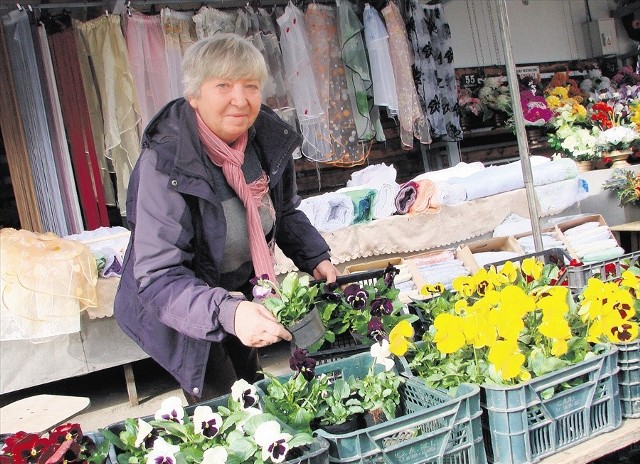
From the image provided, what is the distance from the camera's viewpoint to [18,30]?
4.06 m

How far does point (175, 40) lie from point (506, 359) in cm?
386

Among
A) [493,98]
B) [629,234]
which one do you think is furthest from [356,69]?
[629,234]

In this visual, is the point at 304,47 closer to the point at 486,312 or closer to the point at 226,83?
the point at 226,83

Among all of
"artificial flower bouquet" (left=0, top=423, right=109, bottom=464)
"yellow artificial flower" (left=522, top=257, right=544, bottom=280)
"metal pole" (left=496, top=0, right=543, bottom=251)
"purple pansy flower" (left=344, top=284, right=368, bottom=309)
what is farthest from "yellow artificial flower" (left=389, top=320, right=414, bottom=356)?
"metal pole" (left=496, top=0, right=543, bottom=251)

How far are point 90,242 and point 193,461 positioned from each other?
2643 millimetres

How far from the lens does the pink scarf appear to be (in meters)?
1.77

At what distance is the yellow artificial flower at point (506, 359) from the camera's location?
4.24 ft

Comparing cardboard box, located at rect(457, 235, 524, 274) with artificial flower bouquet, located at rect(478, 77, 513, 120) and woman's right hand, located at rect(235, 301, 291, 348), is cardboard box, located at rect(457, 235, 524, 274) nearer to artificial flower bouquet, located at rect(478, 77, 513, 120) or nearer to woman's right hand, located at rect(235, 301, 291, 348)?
artificial flower bouquet, located at rect(478, 77, 513, 120)

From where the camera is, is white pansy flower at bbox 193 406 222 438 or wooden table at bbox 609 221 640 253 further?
wooden table at bbox 609 221 640 253

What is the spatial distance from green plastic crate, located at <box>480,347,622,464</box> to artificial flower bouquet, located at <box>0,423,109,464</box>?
2.79ft

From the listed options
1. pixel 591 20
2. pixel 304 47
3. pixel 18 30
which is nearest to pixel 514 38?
pixel 591 20

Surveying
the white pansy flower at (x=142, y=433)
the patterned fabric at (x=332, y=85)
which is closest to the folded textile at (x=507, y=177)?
the patterned fabric at (x=332, y=85)

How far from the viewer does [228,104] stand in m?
1.73

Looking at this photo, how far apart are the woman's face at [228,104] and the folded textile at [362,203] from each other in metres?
2.28
